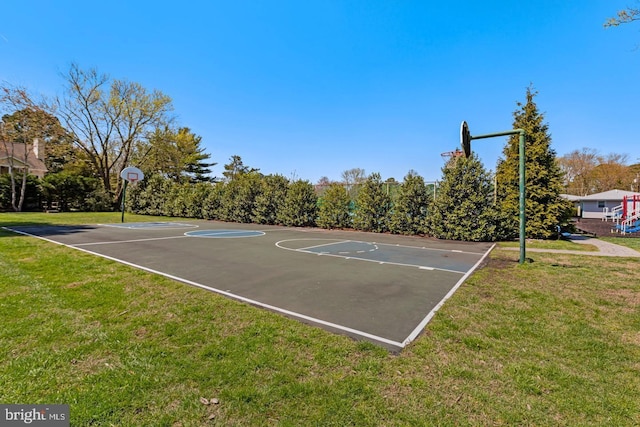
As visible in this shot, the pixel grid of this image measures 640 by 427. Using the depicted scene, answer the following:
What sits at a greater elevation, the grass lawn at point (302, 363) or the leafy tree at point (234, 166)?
the leafy tree at point (234, 166)

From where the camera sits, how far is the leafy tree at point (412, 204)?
11906 mm

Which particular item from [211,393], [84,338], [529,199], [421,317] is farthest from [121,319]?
[529,199]

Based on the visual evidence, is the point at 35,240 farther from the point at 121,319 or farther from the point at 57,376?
the point at 57,376

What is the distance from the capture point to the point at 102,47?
1587 cm

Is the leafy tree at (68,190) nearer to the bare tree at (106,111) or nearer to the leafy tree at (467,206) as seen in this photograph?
the bare tree at (106,111)

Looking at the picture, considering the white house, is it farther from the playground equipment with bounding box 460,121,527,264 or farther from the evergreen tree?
the playground equipment with bounding box 460,121,527,264

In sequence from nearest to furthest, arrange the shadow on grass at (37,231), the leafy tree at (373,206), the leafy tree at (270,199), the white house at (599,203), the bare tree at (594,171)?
1. the shadow on grass at (37,231)
2. the leafy tree at (373,206)
3. the leafy tree at (270,199)
4. the white house at (599,203)
5. the bare tree at (594,171)

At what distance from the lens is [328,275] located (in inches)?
202

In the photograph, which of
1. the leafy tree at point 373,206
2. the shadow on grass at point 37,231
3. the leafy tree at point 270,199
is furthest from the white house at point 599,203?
the shadow on grass at point 37,231

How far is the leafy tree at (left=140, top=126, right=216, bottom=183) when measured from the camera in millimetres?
27578

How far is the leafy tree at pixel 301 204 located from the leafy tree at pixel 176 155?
1910cm

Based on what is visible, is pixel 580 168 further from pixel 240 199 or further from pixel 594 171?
pixel 240 199

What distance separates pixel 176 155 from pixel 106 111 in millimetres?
7126

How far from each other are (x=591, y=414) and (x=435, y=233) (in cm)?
991
